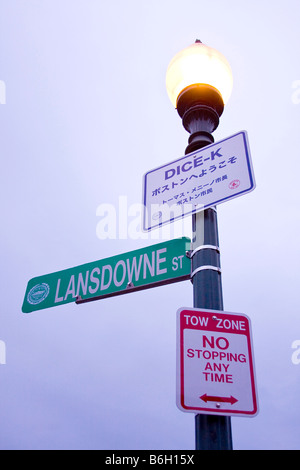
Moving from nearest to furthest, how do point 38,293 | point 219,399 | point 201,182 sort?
point 219,399
point 201,182
point 38,293

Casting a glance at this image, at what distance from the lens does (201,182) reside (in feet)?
9.60

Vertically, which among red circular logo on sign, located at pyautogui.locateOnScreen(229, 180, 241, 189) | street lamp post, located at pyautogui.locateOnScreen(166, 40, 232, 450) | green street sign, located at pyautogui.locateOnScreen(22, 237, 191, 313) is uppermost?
street lamp post, located at pyautogui.locateOnScreen(166, 40, 232, 450)

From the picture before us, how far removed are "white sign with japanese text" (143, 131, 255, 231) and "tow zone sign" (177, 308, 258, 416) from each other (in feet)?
2.87

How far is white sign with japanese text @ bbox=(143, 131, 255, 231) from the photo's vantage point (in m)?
2.78

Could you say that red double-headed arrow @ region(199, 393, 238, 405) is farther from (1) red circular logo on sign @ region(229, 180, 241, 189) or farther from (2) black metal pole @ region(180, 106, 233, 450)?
(1) red circular logo on sign @ region(229, 180, 241, 189)

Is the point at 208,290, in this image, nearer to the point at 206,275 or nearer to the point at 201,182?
the point at 206,275

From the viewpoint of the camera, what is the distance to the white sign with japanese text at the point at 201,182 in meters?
2.78

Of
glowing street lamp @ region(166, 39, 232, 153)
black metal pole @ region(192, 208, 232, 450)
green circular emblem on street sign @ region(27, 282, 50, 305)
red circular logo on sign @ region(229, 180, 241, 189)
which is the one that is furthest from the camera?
green circular emblem on street sign @ region(27, 282, 50, 305)

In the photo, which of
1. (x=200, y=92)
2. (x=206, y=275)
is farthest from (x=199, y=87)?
(x=206, y=275)

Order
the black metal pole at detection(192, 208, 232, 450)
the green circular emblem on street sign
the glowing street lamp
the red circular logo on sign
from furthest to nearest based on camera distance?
the green circular emblem on street sign → the glowing street lamp → the red circular logo on sign → the black metal pole at detection(192, 208, 232, 450)

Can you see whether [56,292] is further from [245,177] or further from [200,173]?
[245,177]

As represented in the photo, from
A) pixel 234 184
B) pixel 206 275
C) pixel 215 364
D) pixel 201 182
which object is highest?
pixel 201 182

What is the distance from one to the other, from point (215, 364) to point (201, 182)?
135cm

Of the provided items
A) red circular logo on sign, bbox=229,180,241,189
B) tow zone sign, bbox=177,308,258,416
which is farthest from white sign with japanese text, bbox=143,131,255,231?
tow zone sign, bbox=177,308,258,416
